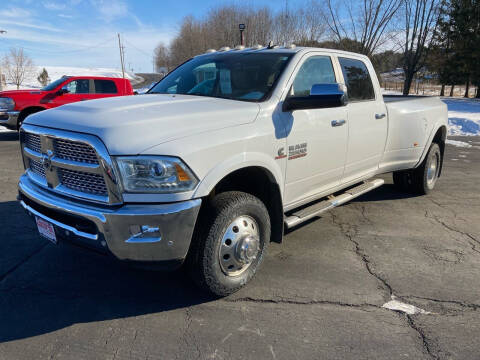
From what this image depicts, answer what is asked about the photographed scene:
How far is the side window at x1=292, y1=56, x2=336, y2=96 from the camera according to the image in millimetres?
3559

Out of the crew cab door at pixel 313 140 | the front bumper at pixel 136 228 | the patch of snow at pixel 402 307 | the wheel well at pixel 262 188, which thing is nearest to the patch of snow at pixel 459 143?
the crew cab door at pixel 313 140

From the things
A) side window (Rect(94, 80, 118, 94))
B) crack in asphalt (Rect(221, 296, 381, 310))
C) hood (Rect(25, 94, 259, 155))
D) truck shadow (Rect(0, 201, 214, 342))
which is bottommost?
crack in asphalt (Rect(221, 296, 381, 310))

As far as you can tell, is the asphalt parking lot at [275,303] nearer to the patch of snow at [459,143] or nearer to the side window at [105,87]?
the patch of snow at [459,143]

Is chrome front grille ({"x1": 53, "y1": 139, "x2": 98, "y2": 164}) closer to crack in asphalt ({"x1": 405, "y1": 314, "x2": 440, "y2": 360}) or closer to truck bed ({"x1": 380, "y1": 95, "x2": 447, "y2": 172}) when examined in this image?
crack in asphalt ({"x1": 405, "y1": 314, "x2": 440, "y2": 360})

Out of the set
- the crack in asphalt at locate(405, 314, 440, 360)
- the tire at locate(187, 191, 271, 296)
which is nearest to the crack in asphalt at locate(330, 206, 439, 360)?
the crack in asphalt at locate(405, 314, 440, 360)

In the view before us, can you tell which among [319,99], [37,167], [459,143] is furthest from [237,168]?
[459,143]

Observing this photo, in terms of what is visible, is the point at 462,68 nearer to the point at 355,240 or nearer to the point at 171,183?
the point at 355,240

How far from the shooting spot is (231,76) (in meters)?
3.70

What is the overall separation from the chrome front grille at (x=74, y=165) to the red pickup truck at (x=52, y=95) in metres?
9.30

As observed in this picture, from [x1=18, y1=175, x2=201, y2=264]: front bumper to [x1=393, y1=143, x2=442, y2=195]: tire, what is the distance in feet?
14.3

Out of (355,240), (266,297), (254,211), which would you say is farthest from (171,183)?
(355,240)

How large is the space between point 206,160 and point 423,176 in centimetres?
431

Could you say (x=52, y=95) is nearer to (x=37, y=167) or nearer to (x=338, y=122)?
(x=37, y=167)

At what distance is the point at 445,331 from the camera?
8.66 ft
